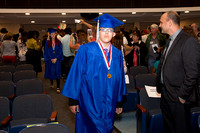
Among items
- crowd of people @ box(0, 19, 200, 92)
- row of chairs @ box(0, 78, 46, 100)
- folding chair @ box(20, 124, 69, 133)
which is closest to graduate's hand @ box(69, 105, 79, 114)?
folding chair @ box(20, 124, 69, 133)

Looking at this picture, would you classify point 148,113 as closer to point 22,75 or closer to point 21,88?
point 21,88

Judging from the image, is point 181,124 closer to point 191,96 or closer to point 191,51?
point 191,96

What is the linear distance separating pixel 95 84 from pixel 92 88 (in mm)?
52

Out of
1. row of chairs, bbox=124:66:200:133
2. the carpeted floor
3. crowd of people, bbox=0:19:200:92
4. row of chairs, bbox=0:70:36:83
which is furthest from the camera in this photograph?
crowd of people, bbox=0:19:200:92

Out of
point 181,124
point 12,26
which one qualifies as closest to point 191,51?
point 181,124

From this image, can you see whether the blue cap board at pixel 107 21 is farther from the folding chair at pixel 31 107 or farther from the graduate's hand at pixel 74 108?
the folding chair at pixel 31 107

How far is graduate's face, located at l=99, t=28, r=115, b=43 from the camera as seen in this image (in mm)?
2053

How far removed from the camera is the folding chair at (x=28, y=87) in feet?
11.6

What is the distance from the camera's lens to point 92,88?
6.75ft

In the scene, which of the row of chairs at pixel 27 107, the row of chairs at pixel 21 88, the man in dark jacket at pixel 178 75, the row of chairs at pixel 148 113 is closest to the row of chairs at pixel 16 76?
the row of chairs at pixel 21 88

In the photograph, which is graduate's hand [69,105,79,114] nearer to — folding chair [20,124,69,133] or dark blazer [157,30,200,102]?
folding chair [20,124,69,133]

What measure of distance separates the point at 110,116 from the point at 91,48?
29.7 inches

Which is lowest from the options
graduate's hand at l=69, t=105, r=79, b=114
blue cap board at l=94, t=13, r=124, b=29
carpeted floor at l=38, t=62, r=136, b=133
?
carpeted floor at l=38, t=62, r=136, b=133

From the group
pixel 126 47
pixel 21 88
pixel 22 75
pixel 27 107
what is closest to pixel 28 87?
pixel 21 88
